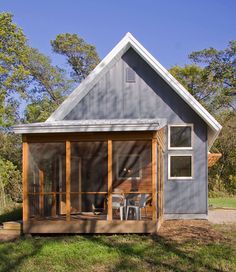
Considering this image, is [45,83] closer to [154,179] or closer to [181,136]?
[181,136]

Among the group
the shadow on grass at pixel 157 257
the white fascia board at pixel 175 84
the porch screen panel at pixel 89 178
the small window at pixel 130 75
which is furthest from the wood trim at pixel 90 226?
the small window at pixel 130 75

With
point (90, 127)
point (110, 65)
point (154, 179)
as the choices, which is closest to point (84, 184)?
point (90, 127)

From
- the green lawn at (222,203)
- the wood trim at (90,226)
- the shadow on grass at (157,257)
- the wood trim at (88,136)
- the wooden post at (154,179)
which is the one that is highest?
the wood trim at (88,136)

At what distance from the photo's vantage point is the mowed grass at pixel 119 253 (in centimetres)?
891

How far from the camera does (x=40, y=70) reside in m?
37.9

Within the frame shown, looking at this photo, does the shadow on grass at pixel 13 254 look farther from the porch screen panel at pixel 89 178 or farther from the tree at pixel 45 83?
the tree at pixel 45 83

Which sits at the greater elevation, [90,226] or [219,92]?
[219,92]

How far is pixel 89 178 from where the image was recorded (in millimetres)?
14148

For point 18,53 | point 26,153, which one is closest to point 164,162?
point 26,153

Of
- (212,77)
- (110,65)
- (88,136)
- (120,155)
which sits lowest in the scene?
(120,155)

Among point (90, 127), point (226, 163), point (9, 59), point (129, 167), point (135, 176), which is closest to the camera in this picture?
point (90, 127)

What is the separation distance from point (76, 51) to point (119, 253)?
102ft

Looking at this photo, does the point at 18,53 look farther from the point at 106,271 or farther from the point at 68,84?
the point at 106,271

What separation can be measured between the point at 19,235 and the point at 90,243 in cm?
243
